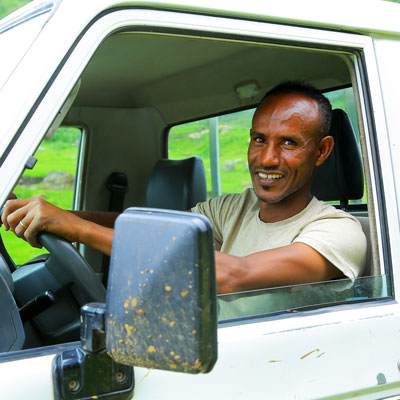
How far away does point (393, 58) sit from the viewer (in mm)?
1742

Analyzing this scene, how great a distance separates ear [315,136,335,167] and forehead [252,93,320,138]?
0.07 metres

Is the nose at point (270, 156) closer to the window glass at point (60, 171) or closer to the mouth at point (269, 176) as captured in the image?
the mouth at point (269, 176)

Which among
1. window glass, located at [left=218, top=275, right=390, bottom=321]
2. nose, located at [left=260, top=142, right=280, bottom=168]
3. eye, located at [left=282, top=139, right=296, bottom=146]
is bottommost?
window glass, located at [left=218, top=275, right=390, bottom=321]

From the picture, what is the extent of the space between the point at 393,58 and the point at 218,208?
3.28ft

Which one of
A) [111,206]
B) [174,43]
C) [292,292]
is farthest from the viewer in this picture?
[111,206]

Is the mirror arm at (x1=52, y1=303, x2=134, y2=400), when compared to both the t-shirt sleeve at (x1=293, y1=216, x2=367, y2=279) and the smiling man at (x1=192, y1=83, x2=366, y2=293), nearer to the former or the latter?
the smiling man at (x1=192, y1=83, x2=366, y2=293)

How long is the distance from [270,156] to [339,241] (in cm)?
41

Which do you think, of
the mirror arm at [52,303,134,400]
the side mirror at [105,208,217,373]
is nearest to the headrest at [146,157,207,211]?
the mirror arm at [52,303,134,400]

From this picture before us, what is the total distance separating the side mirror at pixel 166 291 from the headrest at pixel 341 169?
151cm

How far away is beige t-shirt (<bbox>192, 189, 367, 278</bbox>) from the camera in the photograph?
184 cm

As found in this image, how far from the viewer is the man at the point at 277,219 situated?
165cm

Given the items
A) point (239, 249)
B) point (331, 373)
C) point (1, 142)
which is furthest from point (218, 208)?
point (1, 142)

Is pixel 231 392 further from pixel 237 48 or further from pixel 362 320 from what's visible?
pixel 237 48

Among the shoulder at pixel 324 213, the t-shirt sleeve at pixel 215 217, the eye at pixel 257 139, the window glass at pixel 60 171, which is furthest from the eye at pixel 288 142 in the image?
the window glass at pixel 60 171
